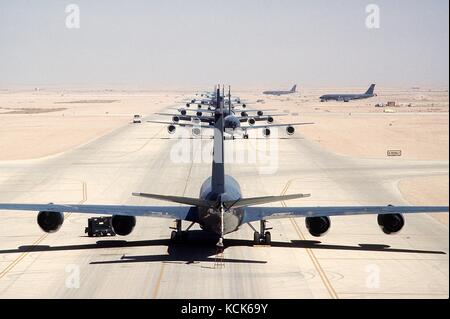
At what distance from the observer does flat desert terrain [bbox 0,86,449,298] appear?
34969 millimetres

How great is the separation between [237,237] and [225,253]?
4.71 meters

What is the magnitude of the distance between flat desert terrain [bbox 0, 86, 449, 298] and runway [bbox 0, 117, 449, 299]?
0.41 feet

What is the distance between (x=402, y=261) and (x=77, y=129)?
123560 mm

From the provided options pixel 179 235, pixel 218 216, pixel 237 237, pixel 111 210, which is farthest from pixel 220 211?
pixel 237 237

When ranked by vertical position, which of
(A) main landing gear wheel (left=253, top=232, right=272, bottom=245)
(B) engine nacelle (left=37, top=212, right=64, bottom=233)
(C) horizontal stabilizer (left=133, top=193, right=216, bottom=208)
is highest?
(C) horizontal stabilizer (left=133, top=193, right=216, bottom=208)

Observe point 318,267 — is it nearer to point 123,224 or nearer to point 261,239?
point 261,239

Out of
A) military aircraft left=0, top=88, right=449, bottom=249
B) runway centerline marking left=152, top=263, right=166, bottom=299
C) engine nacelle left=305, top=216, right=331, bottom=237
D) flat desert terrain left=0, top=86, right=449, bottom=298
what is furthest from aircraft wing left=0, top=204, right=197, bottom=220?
engine nacelle left=305, top=216, right=331, bottom=237

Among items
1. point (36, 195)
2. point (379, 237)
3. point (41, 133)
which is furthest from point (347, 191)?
point (41, 133)

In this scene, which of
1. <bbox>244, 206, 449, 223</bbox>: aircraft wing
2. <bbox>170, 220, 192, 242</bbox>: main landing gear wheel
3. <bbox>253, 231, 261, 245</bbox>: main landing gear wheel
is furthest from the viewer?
<bbox>253, 231, 261, 245</bbox>: main landing gear wheel

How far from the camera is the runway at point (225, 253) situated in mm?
34656

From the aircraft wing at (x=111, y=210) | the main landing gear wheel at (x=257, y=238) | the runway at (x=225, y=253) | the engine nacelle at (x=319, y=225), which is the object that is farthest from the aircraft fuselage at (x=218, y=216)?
the engine nacelle at (x=319, y=225)

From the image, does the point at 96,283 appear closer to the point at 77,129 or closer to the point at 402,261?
the point at 402,261

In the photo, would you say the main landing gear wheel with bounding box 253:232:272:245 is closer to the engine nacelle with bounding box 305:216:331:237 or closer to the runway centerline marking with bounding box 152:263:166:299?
the engine nacelle with bounding box 305:216:331:237

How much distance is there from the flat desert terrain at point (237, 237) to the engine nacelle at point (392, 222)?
2.44 m
